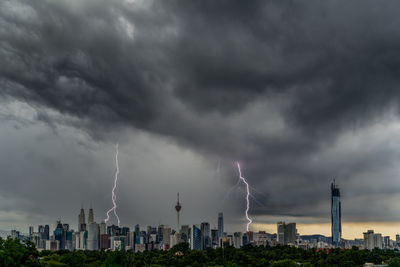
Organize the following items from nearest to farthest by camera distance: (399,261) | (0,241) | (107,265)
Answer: (0,241) < (107,265) < (399,261)

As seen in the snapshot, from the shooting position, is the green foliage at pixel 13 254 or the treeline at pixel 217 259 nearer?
the green foliage at pixel 13 254

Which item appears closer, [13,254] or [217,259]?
[13,254]

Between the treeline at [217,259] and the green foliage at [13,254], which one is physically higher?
the green foliage at [13,254]

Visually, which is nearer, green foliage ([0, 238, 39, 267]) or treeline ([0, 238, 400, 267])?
green foliage ([0, 238, 39, 267])

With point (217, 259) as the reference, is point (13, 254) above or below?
above

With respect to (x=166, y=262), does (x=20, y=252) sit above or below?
above

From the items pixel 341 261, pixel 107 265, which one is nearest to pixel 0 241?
pixel 107 265

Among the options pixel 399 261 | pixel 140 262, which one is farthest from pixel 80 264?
pixel 399 261

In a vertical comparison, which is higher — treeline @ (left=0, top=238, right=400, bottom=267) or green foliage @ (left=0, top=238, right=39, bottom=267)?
green foliage @ (left=0, top=238, right=39, bottom=267)

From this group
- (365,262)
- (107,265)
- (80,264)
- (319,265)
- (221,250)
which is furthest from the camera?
(221,250)

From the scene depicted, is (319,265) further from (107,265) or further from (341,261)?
(107,265)

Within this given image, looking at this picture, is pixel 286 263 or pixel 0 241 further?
pixel 286 263
